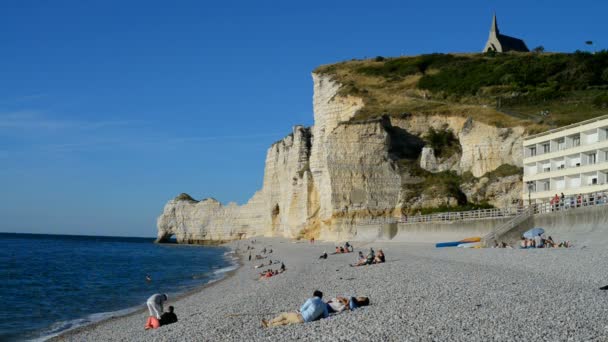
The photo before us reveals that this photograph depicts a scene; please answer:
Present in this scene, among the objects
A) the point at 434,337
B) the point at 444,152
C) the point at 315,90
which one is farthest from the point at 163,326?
the point at 315,90

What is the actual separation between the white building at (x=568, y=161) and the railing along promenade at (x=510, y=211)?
1709mm

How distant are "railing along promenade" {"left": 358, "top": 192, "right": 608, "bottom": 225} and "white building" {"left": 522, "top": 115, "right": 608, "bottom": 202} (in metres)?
1.71

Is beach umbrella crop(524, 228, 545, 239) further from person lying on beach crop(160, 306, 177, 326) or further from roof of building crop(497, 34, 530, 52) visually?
roof of building crop(497, 34, 530, 52)

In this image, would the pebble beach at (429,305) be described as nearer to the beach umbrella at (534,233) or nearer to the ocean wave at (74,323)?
the ocean wave at (74,323)

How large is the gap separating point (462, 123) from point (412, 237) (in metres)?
16.4

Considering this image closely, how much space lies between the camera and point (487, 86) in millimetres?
64250

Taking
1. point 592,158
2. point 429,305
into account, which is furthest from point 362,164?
point 429,305

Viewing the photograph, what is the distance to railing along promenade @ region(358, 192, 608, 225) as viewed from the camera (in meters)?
27.2

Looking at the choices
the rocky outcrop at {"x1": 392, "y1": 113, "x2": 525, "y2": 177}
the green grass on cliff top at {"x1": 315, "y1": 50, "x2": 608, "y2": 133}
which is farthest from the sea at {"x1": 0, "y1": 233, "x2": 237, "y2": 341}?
the green grass on cliff top at {"x1": 315, "y1": 50, "x2": 608, "y2": 133}

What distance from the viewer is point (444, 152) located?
5162cm

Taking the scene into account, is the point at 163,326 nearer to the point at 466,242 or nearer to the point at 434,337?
the point at 434,337

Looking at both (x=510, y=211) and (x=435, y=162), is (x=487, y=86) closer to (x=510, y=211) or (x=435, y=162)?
(x=435, y=162)

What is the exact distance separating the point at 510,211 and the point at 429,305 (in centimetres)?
2172

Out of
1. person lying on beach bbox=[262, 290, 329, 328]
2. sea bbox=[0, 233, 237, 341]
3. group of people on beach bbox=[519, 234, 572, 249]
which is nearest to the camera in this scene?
person lying on beach bbox=[262, 290, 329, 328]
